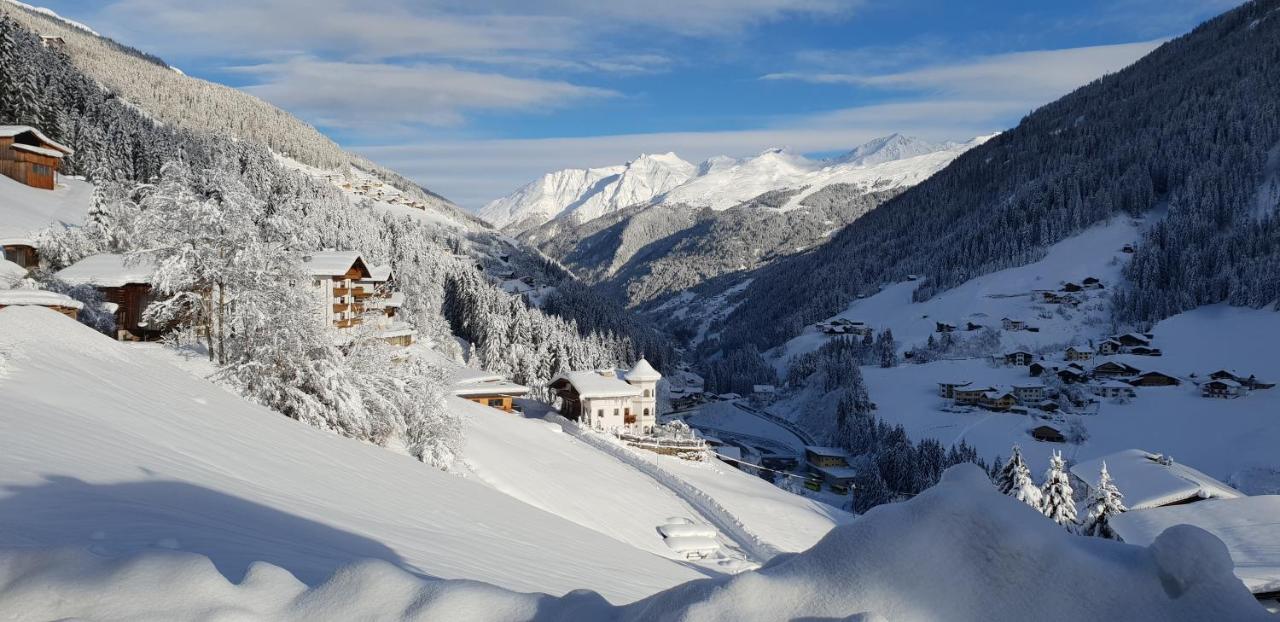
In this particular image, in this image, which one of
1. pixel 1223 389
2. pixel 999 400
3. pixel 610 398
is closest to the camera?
pixel 610 398

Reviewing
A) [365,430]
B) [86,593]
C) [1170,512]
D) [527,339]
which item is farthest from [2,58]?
[1170,512]

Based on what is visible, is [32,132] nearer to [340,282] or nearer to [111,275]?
[340,282]

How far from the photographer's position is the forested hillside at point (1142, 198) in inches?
4456

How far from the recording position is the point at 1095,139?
169 meters

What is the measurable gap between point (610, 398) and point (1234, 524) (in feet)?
125

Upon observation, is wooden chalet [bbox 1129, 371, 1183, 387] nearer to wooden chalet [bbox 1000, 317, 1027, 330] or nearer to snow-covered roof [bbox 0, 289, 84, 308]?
wooden chalet [bbox 1000, 317, 1027, 330]

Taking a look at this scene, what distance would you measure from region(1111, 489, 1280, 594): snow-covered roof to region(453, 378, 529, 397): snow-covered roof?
117 ft

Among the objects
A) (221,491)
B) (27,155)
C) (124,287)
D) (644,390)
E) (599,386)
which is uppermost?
(27,155)

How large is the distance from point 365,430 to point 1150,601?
869 inches

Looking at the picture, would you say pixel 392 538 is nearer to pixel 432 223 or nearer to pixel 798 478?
pixel 798 478

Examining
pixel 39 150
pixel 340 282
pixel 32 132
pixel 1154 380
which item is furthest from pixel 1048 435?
pixel 32 132

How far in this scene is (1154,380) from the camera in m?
86.1

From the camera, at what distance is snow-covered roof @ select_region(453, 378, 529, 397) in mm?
48250

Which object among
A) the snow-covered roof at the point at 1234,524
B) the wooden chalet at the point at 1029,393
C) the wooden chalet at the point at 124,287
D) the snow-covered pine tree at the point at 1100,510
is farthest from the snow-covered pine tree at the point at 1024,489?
the wooden chalet at the point at 1029,393
